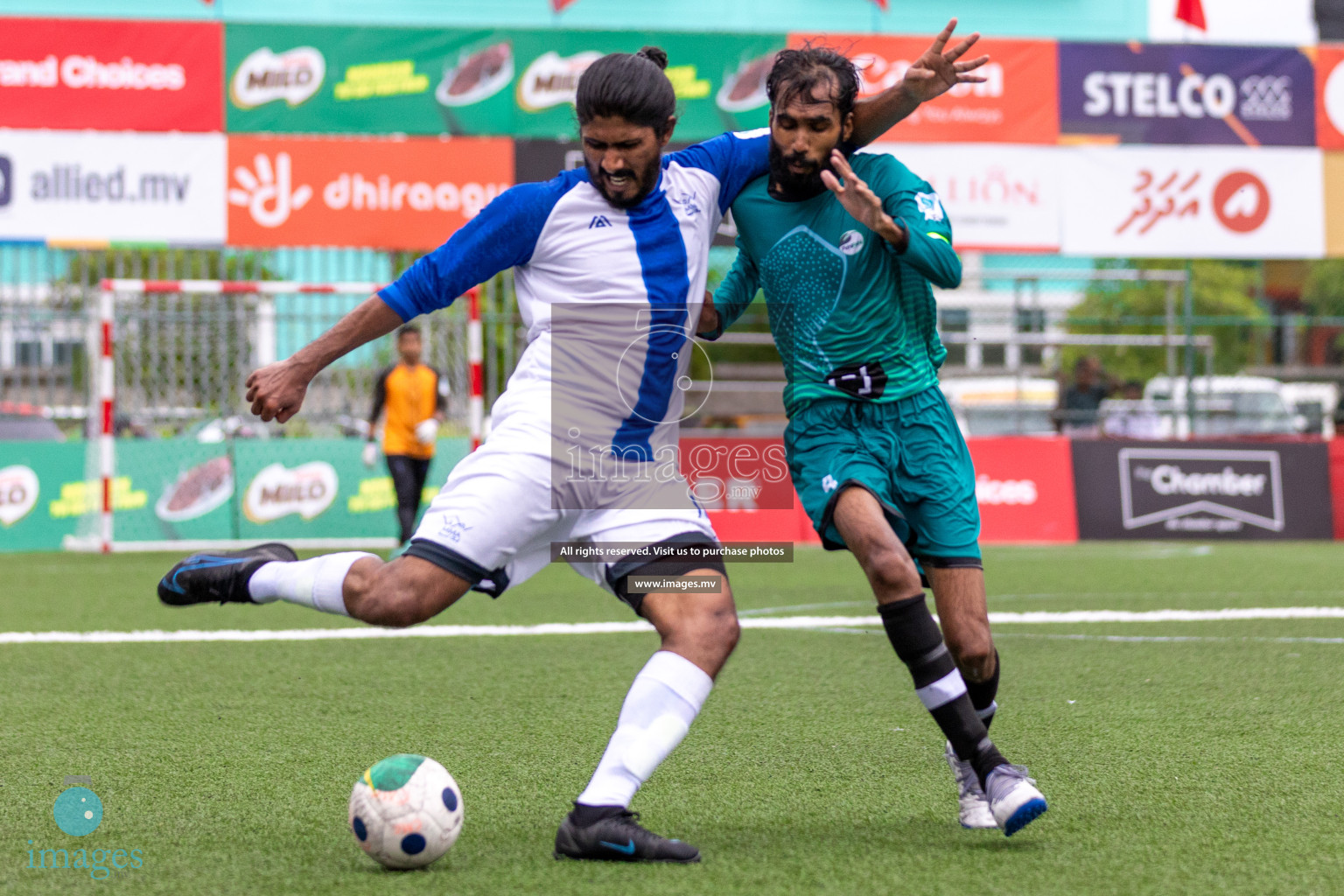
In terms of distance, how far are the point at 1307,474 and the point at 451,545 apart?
1358cm

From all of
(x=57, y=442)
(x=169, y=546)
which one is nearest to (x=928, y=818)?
(x=169, y=546)

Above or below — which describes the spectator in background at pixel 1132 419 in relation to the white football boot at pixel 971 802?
above

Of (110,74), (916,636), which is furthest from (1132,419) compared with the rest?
(916,636)

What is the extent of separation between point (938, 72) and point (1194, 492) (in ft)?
38.6

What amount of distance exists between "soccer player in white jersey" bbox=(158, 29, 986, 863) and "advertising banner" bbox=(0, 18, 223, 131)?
13.0 meters

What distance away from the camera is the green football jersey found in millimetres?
3809

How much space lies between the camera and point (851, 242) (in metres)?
3.80

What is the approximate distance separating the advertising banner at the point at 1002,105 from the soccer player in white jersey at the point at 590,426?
1327 centimetres

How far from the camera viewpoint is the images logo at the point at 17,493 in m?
14.0

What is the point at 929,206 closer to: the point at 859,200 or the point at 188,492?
the point at 859,200

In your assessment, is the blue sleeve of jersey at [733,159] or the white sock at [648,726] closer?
the white sock at [648,726]

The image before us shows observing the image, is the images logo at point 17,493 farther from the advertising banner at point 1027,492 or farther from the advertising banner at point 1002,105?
the advertising banner at point 1002,105

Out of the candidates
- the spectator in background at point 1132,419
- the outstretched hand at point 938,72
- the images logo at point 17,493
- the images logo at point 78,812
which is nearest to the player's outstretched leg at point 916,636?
the outstretched hand at point 938,72

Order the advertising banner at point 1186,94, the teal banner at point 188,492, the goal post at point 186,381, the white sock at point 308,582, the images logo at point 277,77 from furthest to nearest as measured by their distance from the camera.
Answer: the advertising banner at point 1186,94 < the images logo at point 277,77 < the teal banner at point 188,492 < the goal post at point 186,381 < the white sock at point 308,582
